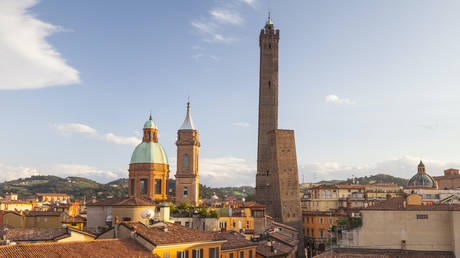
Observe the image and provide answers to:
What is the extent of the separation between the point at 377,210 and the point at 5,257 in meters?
28.4

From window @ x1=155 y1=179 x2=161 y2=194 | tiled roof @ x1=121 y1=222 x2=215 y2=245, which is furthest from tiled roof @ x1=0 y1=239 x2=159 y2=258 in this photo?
window @ x1=155 y1=179 x2=161 y2=194

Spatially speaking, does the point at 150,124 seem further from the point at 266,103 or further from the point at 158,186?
the point at 266,103

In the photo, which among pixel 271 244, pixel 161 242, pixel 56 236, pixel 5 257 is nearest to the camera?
pixel 5 257

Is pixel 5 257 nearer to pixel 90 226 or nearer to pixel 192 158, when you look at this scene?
pixel 90 226

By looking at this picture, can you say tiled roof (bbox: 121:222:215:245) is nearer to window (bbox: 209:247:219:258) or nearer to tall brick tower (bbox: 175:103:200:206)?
Answer: window (bbox: 209:247:219:258)

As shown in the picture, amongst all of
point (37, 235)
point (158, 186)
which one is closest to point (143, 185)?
point (158, 186)

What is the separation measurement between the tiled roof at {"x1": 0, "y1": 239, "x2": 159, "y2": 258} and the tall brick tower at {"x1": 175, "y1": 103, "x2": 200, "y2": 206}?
1825 inches

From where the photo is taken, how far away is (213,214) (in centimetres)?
5044

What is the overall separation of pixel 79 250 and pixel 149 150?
50716mm

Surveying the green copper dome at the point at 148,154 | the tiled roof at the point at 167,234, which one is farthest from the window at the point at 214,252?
the green copper dome at the point at 148,154

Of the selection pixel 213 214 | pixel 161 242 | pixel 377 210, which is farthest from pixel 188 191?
pixel 161 242

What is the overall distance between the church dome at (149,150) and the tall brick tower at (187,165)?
331 centimetres

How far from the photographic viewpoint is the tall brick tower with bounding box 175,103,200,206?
7356 centimetres

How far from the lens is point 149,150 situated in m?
74.4
